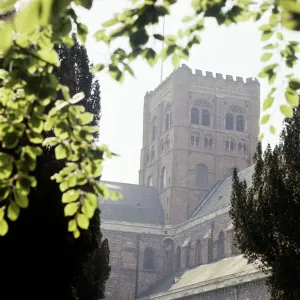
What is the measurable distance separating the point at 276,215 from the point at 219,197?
3468cm

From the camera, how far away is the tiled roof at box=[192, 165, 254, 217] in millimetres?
45769

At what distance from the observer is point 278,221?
1374 cm

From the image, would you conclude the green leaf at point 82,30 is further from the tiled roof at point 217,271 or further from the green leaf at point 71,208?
the tiled roof at point 217,271

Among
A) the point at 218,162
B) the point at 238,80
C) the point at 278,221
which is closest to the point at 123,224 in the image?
the point at 218,162

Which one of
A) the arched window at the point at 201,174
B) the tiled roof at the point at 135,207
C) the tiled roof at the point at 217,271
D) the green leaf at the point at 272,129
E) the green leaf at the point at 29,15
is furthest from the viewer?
the arched window at the point at 201,174

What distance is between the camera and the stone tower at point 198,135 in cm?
5306

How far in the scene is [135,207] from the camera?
2152 inches

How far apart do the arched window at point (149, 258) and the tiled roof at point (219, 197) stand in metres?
4.98

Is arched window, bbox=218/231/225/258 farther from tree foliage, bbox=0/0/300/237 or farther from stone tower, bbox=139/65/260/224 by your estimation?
tree foliage, bbox=0/0/300/237

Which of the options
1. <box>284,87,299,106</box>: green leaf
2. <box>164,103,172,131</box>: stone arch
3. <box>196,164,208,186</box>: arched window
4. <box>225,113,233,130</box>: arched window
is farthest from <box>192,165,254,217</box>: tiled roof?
<box>284,87,299,106</box>: green leaf

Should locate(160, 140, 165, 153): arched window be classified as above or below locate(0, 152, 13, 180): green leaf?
above

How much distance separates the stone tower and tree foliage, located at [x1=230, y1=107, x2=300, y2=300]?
37736 millimetres

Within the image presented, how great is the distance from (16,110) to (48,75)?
0.61 m

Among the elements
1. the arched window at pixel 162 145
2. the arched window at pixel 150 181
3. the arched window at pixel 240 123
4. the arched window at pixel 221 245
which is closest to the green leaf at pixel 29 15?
the arched window at pixel 221 245
